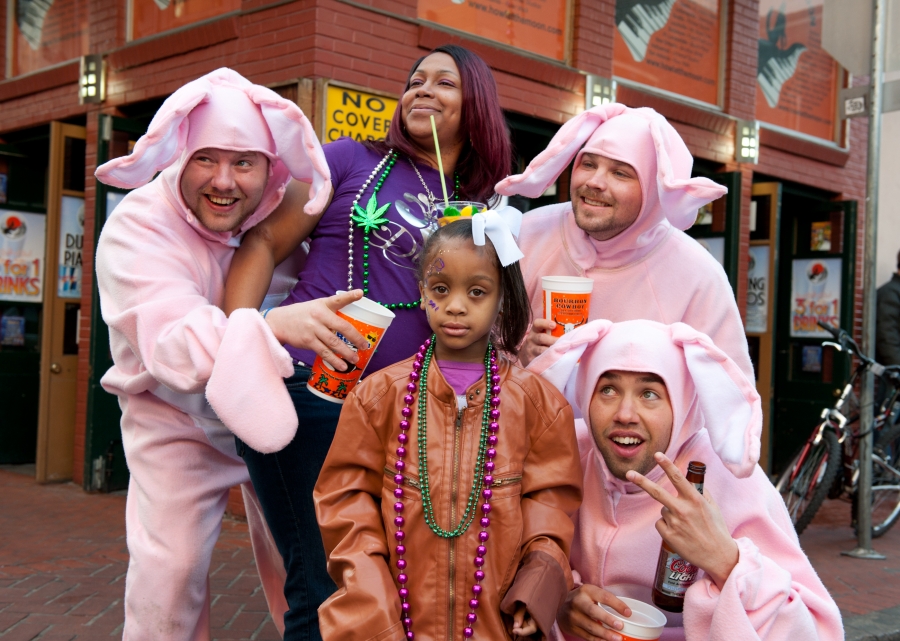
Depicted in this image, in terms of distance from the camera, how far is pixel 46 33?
830 cm

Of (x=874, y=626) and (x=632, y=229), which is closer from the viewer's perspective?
(x=632, y=229)

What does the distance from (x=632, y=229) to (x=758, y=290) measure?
6669 mm

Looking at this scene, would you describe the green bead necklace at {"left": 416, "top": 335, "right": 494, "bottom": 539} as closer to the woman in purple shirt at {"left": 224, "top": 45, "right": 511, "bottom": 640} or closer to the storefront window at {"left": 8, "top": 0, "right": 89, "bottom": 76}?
the woman in purple shirt at {"left": 224, "top": 45, "right": 511, "bottom": 640}

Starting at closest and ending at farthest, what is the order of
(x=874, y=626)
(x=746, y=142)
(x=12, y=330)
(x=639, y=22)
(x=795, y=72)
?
(x=874, y=626) < (x=639, y=22) < (x=12, y=330) < (x=746, y=142) < (x=795, y=72)

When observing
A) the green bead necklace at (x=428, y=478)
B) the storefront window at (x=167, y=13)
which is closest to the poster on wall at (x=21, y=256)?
the storefront window at (x=167, y=13)

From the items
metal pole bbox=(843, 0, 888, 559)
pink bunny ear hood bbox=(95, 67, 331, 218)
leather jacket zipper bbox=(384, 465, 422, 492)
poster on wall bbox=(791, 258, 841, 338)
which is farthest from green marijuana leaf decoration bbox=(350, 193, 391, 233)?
poster on wall bbox=(791, 258, 841, 338)

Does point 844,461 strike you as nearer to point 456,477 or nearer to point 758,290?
point 758,290

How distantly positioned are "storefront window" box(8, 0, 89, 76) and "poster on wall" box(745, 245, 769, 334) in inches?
266

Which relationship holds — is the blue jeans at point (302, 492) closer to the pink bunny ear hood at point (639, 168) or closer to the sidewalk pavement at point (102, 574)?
the pink bunny ear hood at point (639, 168)

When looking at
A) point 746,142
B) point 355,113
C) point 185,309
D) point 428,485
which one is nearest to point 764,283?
point 746,142

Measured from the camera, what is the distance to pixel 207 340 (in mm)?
2346

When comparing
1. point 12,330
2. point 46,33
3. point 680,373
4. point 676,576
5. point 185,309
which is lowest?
point 676,576

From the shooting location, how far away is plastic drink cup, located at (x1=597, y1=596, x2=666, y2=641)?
2182mm

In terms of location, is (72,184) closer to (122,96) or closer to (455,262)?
(122,96)
